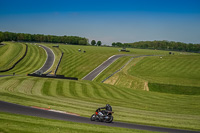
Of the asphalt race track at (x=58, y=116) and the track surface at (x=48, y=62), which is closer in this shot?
the asphalt race track at (x=58, y=116)

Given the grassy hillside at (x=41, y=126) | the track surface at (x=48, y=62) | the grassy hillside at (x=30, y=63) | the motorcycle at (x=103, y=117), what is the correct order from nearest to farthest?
the grassy hillside at (x=41, y=126) < the motorcycle at (x=103, y=117) < the grassy hillside at (x=30, y=63) < the track surface at (x=48, y=62)

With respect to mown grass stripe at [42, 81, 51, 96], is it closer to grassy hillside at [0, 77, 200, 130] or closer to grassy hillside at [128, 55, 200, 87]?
grassy hillside at [0, 77, 200, 130]

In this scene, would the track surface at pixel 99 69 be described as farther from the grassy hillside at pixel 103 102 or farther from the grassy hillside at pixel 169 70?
the grassy hillside at pixel 103 102

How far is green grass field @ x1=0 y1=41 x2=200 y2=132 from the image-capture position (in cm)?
2595

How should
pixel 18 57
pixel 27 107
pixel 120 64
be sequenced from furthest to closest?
1. pixel 18 57
2. pixel 120 64
3. pixel 27 107

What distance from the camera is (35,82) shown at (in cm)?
4572


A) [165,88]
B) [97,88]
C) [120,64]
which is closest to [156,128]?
[97,88]

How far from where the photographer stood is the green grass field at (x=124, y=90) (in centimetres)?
2595

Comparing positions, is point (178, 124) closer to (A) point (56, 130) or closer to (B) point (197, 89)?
(A) point (56, 130)

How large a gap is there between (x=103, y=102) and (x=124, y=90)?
698 inches

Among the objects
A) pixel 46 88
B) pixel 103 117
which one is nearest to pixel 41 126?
pixel 103 117

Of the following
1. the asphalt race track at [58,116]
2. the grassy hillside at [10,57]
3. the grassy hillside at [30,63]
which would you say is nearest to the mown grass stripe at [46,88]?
the asphalt race track at [58,116]

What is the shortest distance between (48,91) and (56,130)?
79.0 feet

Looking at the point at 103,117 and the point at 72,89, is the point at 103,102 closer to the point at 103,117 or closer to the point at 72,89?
the point at 72,89
